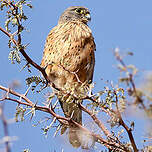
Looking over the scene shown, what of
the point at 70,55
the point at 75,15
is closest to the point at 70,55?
the point at 70,55

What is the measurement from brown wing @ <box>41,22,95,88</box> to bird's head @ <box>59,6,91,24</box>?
0.51 meters

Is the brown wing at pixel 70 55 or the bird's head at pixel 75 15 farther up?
the bird's head at pixel 75 15

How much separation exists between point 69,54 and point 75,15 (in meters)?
1.20

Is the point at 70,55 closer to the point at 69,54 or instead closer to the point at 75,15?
the point at 69,54

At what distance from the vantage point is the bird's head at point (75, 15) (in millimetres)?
4973

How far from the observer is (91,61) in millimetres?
4328

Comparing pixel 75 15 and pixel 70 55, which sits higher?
pixel 75 15

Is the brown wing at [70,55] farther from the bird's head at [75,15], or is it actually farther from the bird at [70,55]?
the bird's head at [75,15]

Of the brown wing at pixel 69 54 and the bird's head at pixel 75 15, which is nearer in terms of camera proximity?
the brown wing at pixel 69 54

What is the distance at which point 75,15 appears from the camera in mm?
5094

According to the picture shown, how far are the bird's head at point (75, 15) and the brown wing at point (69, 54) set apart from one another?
19.9 inches

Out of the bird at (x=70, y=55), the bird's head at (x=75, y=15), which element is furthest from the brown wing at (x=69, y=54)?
the bird's head at (x=75, y=15)

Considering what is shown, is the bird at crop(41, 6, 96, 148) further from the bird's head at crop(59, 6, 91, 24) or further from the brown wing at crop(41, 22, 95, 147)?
the bird's head at crop(59, 6, 91, 24)

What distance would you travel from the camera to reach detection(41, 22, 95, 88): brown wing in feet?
13.4
